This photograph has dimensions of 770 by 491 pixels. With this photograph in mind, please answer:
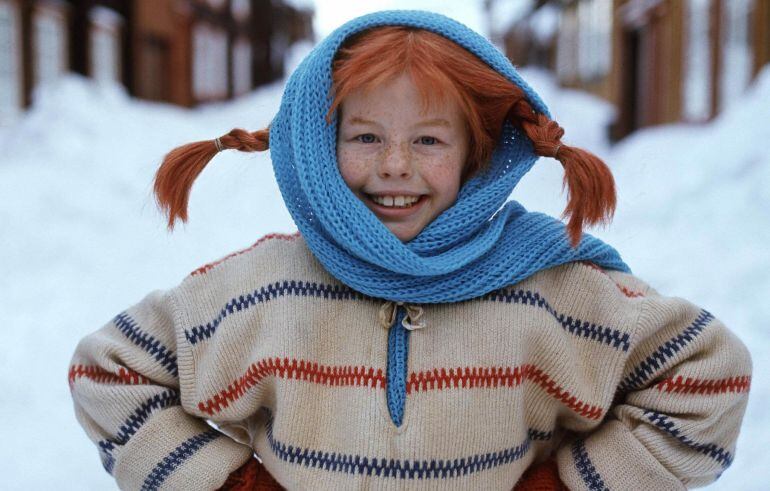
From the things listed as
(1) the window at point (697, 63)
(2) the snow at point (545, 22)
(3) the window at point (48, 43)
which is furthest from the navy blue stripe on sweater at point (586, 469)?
(2) the snow at point (545, 22)

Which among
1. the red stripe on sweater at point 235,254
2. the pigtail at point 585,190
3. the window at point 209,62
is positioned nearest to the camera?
the pigtail at point 585,190

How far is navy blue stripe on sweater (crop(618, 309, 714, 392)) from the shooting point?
163 cm

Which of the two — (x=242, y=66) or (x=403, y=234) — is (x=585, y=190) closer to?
(x=403, y=234)

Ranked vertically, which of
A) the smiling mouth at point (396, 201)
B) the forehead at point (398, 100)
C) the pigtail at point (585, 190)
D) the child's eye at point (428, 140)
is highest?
the forehead at point (398, 100)

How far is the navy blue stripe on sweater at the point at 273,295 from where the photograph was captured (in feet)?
5.48

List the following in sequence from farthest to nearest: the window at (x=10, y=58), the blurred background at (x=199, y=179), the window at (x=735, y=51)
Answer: the window at (x=10, y=58) < the window at (x=735, y=51) < the blurred background at (x=199, y=179)

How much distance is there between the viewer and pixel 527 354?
1.64 m

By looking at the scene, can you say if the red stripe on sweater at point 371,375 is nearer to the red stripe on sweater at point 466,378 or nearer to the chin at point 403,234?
the red stripe on sweater at point 466,378

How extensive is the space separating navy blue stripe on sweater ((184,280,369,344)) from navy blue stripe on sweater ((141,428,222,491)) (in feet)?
0.69

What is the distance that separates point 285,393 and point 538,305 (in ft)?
1.78

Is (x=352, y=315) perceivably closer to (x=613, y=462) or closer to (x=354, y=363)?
(x=354, y=363)

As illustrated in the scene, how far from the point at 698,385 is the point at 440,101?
2.50ft

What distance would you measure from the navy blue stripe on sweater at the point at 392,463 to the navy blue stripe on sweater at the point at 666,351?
12.0 inches

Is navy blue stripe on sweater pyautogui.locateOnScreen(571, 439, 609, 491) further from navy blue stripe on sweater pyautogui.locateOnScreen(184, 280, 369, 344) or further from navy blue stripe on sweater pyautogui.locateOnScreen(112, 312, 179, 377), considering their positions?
navy blue stripe on sweater pyautogui.locateOnScreen(112, 312, 179, 377)
